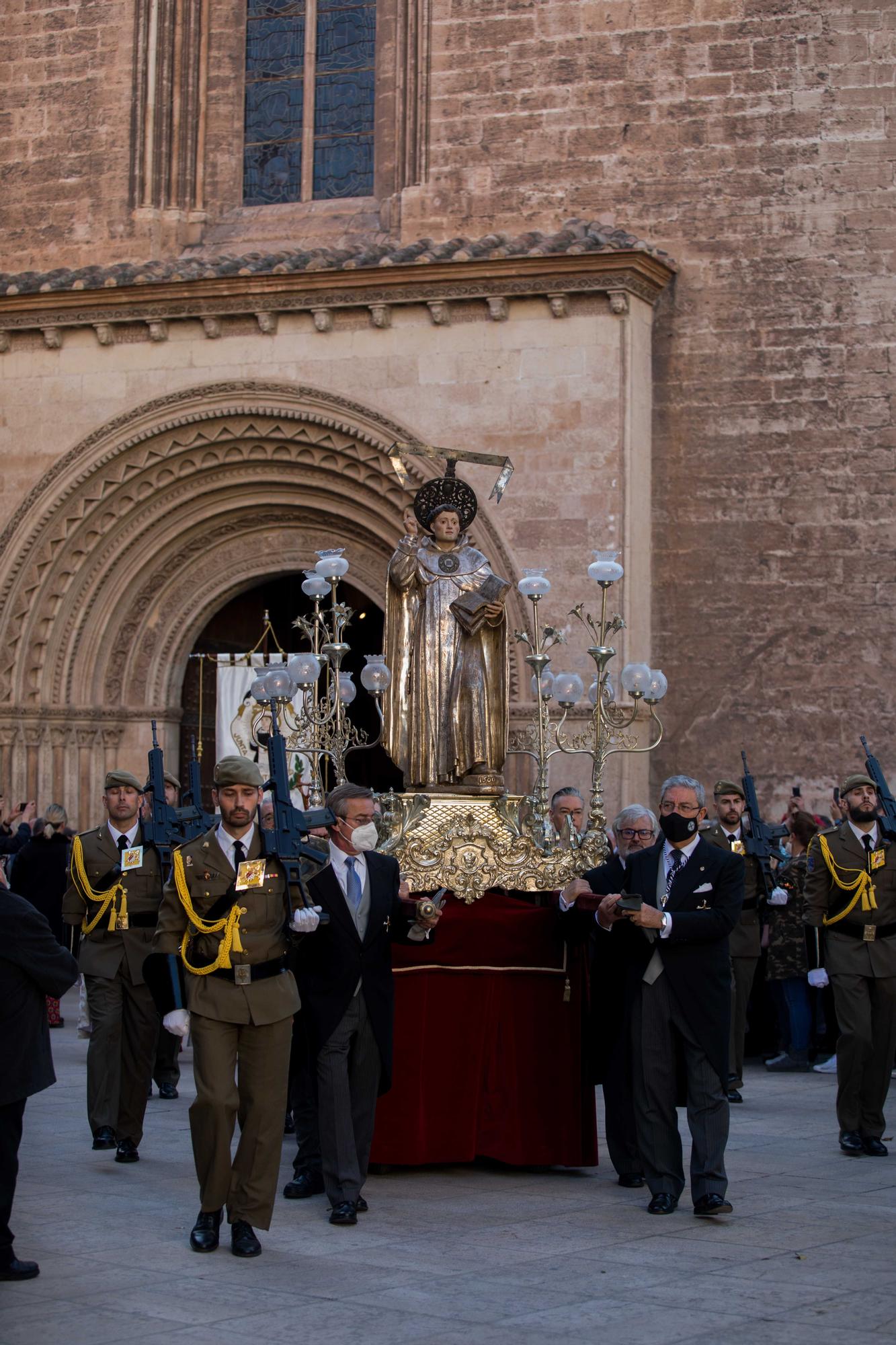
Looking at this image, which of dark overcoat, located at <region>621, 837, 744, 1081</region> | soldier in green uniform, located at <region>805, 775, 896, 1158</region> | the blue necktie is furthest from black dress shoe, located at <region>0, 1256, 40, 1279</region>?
soldier in green uniform, located at <region>805, 775, 896, 1158</region>

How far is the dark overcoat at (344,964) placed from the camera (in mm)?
7410

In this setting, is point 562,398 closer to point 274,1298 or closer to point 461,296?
point 461,296

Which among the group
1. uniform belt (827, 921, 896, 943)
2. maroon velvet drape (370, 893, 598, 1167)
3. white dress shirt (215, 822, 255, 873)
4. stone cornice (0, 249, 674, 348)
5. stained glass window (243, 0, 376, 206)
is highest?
stained glass window (243, 0, 376, 206)

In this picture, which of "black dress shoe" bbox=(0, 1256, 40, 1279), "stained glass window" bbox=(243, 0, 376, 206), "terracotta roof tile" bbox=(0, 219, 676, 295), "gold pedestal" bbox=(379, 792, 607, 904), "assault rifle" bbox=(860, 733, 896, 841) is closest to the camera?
"black dress shoe" bbox=(0, 1256, 40, 1279)

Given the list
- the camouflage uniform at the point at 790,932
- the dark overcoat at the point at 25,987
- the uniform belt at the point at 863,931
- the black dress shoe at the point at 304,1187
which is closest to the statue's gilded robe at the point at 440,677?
the uniform belt at the point at 863,931

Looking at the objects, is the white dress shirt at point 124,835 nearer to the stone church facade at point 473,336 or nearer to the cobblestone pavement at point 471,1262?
the cobblestone pavement at point 471,1262

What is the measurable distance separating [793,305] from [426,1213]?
10735 millimetres

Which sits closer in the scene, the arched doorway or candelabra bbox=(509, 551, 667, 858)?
candelabra bbox=(509, 551, 667, 858)

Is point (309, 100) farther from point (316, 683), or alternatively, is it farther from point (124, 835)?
point (124, 835)

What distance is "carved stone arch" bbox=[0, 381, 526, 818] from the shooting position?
17047 millimetres

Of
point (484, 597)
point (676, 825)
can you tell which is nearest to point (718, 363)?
point (484, 597)

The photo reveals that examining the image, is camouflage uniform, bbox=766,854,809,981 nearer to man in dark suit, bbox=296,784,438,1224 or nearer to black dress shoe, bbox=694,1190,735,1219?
black dress shoe, bbox=694,1190,735,1219

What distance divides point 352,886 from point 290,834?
0.62 meters

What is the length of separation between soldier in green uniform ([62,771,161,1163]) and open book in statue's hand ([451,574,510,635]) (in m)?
1.77
